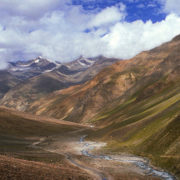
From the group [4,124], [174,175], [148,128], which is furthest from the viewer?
[4,124]

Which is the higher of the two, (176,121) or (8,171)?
(176,121)

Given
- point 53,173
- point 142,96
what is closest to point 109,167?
point 53,173

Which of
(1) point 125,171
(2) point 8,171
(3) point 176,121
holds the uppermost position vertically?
(3) point 176,121

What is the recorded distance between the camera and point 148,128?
63.2 metres

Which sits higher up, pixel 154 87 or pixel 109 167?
pixel 154 87

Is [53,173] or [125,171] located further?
[125,171]

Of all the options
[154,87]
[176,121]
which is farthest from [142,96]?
[176,121]

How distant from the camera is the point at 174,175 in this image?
3400cm

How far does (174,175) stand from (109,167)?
1036 centimetres

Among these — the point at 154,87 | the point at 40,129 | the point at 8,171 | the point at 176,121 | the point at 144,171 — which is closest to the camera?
the point at 8,171

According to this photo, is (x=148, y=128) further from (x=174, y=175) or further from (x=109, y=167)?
(x=174, y=175)

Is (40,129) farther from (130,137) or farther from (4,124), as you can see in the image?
(130,137)

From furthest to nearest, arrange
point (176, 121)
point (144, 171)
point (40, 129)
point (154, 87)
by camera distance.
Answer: point (154, 87), point (40, 129), point (176, 121), point (144, 171)

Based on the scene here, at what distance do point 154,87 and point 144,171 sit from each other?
11252 centimetres
